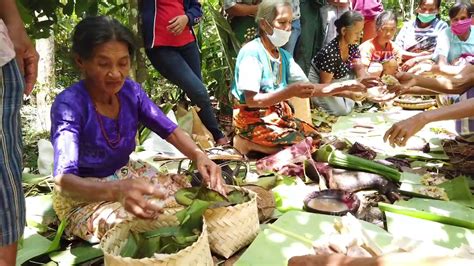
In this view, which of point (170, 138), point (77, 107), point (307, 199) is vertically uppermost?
point (77, 107)

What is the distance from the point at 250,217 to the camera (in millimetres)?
2396

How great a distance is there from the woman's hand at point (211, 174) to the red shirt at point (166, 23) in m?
1.66

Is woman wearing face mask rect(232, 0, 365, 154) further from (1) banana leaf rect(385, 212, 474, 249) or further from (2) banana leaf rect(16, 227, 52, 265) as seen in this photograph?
(2) banana leaf rect(16, 227, 52, 265)

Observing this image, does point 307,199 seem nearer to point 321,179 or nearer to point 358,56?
point 321,179

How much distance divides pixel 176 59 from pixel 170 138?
1.39 metres

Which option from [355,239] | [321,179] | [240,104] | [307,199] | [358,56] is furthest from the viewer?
[358,56]

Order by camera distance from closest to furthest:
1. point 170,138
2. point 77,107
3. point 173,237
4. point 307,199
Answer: point 173,237
point 77,107
point 170,138
point 307,199

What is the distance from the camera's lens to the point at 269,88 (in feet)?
11.6


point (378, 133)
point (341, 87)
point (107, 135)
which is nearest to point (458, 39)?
point (378, 133)

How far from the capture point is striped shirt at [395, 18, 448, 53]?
6312 mm

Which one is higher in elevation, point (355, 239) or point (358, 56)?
point (358, 56)

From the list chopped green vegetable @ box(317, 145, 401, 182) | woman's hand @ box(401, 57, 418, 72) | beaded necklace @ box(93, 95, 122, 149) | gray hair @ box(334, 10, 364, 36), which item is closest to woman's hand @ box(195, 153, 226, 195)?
beaded necklace @ box(93, 95, 122, 149)

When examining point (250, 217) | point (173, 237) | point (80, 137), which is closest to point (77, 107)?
point (80, 137)

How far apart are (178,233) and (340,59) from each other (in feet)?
11.7
